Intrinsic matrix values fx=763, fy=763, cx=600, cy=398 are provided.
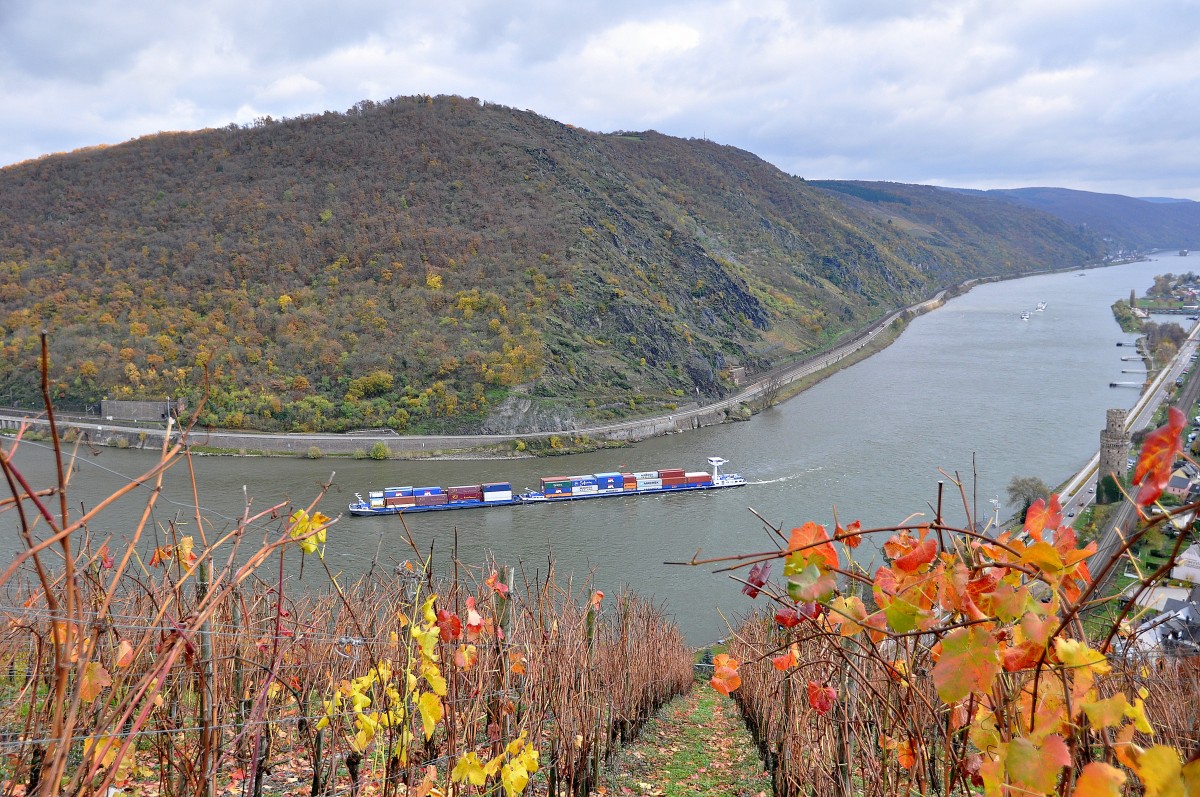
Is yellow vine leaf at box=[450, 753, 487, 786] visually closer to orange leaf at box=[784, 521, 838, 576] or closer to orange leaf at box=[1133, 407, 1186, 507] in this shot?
orange leaf at box=[784, 521, 838, 576]

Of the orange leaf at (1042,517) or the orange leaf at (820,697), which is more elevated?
the orange leaf at (1042,517)

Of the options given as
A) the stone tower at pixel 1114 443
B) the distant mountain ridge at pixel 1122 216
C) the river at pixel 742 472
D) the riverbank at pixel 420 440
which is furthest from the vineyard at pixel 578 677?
the distant mountain ridge at pixel 1122 216

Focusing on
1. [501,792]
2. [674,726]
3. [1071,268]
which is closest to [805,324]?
[674,726]

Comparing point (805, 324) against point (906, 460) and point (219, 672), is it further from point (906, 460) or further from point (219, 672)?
point (219, 672)

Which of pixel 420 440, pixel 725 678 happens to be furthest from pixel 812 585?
pixel 420 440

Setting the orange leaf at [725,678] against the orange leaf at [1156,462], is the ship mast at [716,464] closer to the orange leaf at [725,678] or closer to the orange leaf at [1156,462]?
the orange leaf at [725,678]

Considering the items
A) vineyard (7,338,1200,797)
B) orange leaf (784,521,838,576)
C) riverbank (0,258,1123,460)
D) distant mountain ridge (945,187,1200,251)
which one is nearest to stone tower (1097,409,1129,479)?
riverbank (0,258,1123,460)
